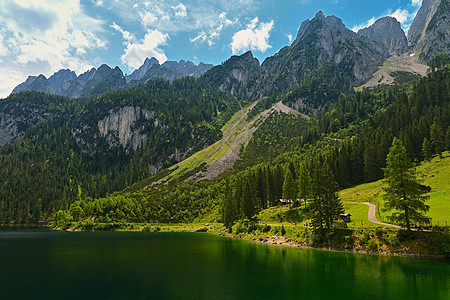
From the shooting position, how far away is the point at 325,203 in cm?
6241

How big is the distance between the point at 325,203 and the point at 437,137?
81.7m

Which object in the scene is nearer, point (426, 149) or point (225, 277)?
point (225, 277)

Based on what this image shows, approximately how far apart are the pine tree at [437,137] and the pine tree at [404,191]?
247 feet

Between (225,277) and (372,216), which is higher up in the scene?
(372,216)

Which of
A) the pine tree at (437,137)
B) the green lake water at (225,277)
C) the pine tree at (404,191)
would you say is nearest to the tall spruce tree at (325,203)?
the green lake water at (225,277)

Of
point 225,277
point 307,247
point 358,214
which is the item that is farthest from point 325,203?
point 225,277

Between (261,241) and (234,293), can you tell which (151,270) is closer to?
(234,293)

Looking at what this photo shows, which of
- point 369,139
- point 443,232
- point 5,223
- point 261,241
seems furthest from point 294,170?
point 5,223

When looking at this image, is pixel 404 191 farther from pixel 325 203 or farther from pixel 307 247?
pixel 307 247

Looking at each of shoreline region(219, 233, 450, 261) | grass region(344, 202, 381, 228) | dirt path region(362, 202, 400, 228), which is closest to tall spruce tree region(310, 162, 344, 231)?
grass region(344, 202, 381, 228)

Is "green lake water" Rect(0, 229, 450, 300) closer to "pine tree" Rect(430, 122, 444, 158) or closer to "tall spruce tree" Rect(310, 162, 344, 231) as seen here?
"tall spruce tree" Rect(310, 162, 344, 231)

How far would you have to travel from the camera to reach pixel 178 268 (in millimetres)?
41188

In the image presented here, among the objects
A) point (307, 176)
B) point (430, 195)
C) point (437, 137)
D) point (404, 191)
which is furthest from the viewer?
point (437, 137)

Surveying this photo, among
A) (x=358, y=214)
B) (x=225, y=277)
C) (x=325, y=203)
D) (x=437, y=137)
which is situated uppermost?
(x=437, y=137)
